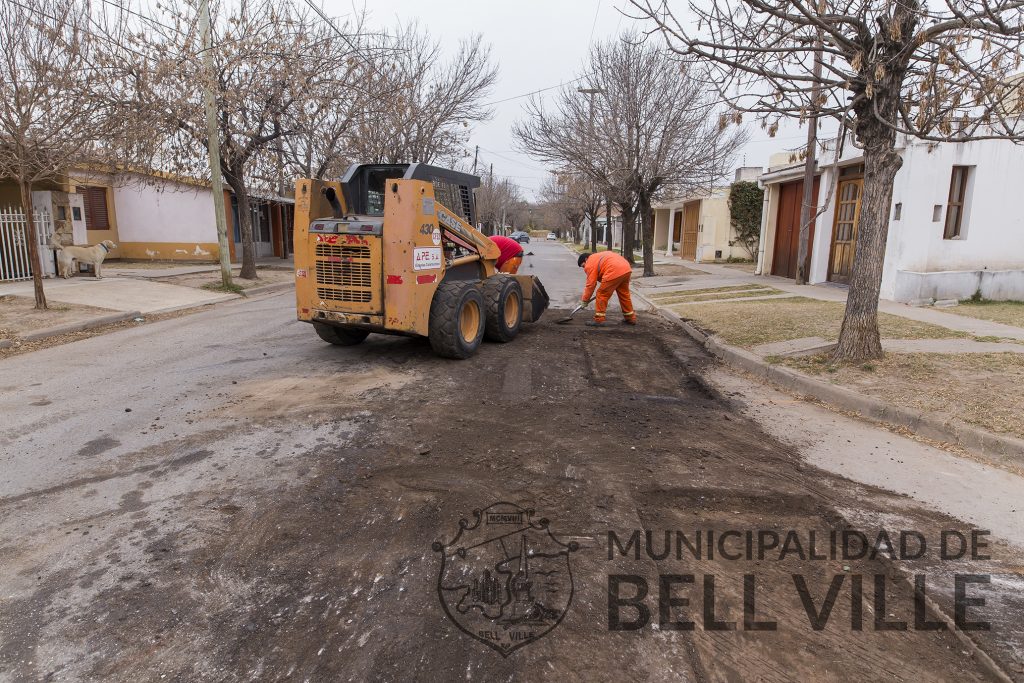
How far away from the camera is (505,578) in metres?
3.04

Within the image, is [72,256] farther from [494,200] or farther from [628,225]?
[494,200]

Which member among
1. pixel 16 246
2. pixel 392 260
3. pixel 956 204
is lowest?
pixel 16 246

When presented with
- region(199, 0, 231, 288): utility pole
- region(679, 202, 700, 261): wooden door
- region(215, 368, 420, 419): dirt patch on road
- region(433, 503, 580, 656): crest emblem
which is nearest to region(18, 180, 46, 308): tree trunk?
region(199, 0, 231, 288): utility pole

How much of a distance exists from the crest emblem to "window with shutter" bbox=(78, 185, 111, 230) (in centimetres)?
2236

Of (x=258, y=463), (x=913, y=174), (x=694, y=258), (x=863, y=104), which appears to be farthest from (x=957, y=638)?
(x=694, y=258)

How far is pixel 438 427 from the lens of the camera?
522 cm

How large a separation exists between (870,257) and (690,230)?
26367 mm

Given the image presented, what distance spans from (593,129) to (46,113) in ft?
45.0

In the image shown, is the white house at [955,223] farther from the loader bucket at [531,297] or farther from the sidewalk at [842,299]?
the loader bucket at [531,297]

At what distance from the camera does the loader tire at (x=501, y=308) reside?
8547mm

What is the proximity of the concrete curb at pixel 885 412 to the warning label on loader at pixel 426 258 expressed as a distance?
412 centimetres

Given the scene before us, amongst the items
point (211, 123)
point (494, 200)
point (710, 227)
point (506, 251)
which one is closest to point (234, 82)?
point (211, 123)

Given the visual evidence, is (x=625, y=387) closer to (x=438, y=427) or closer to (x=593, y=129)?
(x=438, y=427)

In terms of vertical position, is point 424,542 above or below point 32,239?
below
